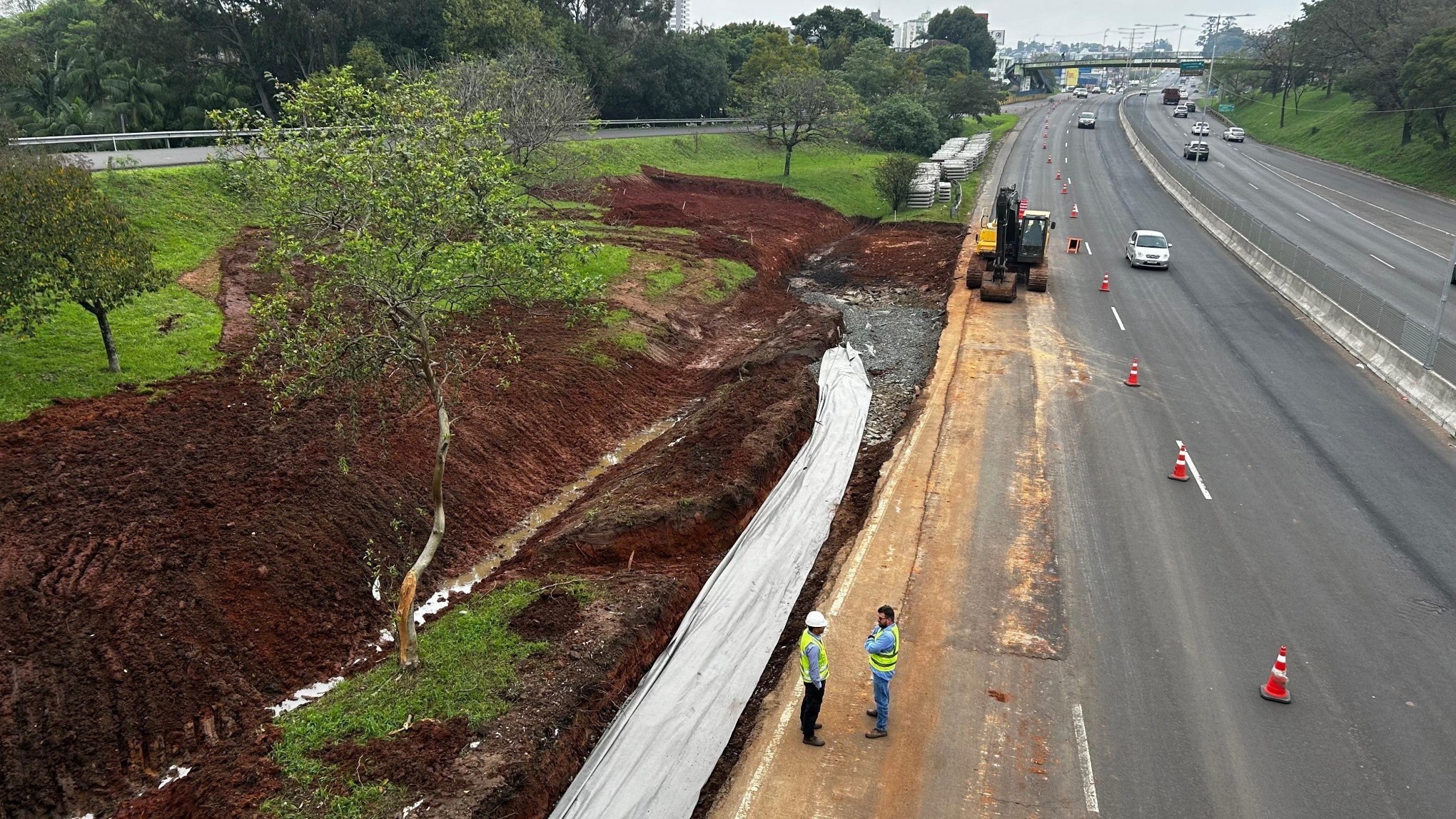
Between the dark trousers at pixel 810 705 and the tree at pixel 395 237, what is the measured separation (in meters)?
5.26

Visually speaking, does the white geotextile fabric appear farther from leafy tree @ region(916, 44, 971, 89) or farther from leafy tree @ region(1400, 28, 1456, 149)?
leafy tree @ region(916, 44, 971, 89)

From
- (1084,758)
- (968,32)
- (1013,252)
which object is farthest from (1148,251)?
(968,32)

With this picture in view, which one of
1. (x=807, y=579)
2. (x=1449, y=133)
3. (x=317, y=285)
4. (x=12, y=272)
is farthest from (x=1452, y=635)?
(x=1449, y=133)

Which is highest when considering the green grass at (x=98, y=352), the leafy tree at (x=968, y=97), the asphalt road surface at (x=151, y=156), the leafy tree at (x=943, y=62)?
the leafy tree at (x=943, y=62)

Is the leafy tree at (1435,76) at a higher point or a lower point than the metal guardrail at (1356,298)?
higher

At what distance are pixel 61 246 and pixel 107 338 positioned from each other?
252 cm

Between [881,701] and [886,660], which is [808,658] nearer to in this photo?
[886,660]

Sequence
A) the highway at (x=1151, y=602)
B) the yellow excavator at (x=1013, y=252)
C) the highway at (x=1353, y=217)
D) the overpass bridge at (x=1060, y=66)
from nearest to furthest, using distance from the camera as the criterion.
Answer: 1. the highway at (x=1151, y=602)
2. the yellow excavator at (x=1013, y=252)
3. the highway at (x=1353, y=217)
4. the overpass bridge at (x=1060, y=66)

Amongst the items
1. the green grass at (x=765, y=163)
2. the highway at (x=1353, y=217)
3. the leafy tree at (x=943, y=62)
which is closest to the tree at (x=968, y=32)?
the leafy tree at (x=943, y=62)

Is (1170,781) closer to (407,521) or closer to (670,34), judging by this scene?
(407,521)

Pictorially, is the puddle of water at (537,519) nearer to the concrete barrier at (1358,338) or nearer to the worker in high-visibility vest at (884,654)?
the worker in high-visibility vest at (884,654)

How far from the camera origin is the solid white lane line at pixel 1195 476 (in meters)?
17.1

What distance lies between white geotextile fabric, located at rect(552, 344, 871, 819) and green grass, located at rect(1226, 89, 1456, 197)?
5213 cm

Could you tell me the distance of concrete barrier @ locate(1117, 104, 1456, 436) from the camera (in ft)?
67.2
